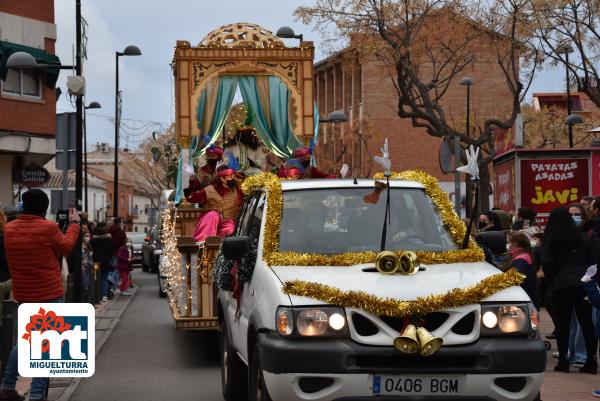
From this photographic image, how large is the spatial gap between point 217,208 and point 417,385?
23.1 ft

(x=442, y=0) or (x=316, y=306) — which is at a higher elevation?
(x=442, y=0)

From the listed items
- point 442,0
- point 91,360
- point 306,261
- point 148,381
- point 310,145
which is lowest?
point 148,381

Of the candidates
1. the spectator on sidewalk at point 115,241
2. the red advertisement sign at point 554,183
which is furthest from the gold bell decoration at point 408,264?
the spectator on sidewalk at point 115,241

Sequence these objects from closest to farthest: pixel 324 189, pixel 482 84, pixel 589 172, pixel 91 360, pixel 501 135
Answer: pixel 91 360 < pixel 324 189 < pixel 589 172 < pixel 501 135 < pixel 482 84

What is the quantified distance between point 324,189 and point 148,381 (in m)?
4.04

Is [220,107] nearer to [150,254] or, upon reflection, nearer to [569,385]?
[569,385]

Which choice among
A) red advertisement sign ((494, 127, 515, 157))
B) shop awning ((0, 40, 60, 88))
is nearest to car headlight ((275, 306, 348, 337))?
red advertisement sign ((494, 127, 515, 157))

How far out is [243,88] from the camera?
18.5 metres

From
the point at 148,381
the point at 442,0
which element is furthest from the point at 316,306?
the point at 442,0

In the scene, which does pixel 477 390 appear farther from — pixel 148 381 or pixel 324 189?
pixel 148 381

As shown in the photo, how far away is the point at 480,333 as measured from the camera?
23.7 ft

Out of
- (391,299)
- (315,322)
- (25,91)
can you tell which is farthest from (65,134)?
(25,91)

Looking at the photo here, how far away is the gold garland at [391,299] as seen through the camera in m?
7.12

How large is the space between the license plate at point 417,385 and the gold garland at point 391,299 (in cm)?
39
